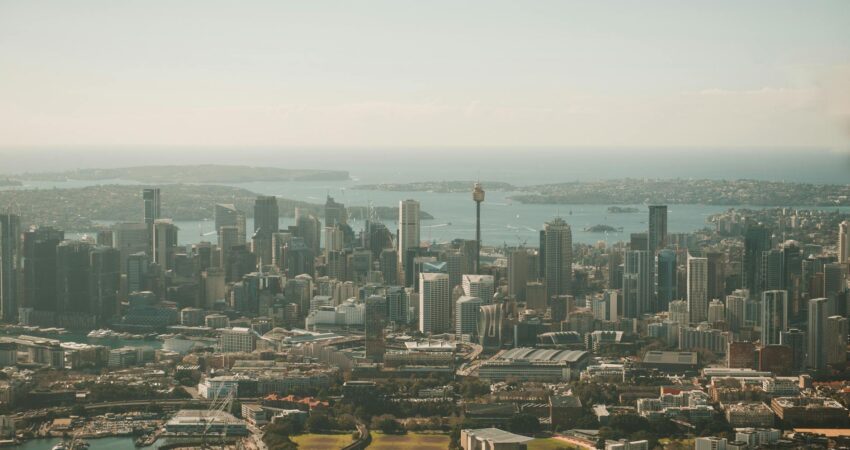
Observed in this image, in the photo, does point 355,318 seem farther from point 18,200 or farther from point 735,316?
point 18,200

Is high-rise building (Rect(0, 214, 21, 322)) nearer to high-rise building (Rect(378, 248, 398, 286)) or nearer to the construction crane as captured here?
high-rise building (Rect(378, 248, 398, 286))

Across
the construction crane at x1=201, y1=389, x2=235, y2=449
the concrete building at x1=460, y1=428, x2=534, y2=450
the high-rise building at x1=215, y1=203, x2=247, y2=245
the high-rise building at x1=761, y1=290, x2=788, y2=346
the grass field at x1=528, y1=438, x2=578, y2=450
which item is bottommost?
the grass field at x1=528, y1=438, x2=578, y2=450

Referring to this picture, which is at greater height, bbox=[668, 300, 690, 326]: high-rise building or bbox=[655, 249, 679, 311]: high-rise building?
bbox=[655, 249, 679, 311]: high-rise building

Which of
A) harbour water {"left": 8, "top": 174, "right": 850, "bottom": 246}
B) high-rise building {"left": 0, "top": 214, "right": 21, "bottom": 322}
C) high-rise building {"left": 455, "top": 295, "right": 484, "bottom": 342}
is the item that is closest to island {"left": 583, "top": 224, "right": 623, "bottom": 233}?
harbour water {"left": 8, "top": 174, "right": 850, "bottom": 246}

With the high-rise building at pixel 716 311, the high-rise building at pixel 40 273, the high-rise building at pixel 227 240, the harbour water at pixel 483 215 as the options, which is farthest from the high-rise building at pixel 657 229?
the high-rise building at pixel 40 273

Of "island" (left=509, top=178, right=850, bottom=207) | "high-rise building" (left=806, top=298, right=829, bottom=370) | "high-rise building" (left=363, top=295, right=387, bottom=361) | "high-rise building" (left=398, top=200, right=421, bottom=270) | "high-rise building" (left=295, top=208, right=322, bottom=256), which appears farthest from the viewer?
"high-rise building" (left=295, top=208, right=322, bottom=256)

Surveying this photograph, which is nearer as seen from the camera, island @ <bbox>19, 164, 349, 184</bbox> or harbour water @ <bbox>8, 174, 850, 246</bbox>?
harbour water @ <bbox>8, 174, 850, 246</bbox>

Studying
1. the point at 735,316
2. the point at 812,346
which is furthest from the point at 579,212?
the point at 812,346
